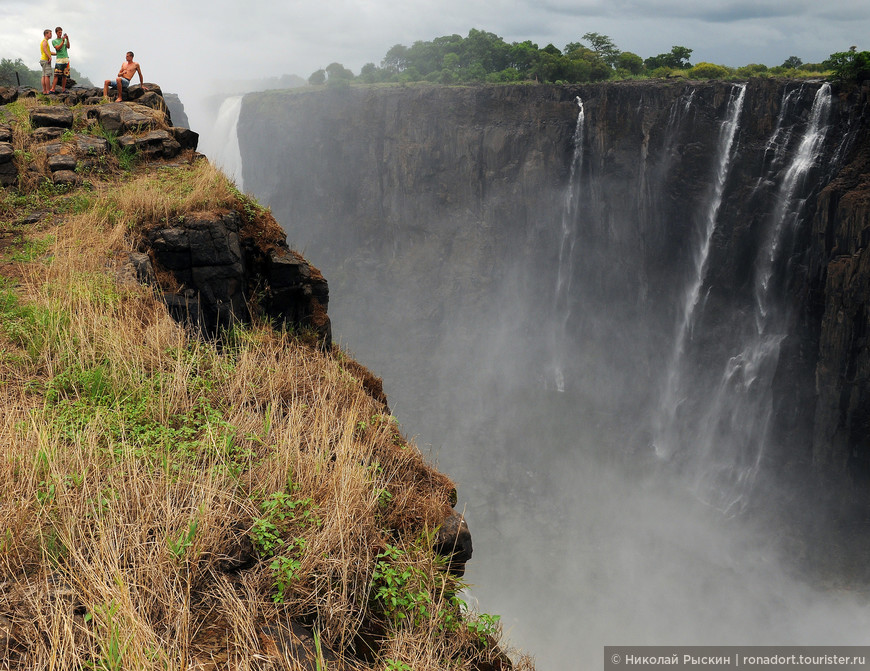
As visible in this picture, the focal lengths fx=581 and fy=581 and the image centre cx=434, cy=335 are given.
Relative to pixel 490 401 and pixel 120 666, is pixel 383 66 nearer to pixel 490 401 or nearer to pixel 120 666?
pixel 490 401

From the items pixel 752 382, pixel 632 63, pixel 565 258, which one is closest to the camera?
pixel 752 382

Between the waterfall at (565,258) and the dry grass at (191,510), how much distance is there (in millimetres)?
29441

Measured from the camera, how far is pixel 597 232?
32.8m

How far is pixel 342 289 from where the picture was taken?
4103 centimetres

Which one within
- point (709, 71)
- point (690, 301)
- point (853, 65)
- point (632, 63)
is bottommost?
point (690, 301)

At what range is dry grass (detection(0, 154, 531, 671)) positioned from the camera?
2.50 m

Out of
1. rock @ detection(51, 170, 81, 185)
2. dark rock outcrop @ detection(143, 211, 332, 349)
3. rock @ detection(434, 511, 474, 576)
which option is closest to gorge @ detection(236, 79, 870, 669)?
dark rock outcrop @ detection(143, 211, 332, 349)

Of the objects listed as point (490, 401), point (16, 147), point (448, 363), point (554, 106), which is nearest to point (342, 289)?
point (448, 363)

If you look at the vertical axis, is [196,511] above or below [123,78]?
below

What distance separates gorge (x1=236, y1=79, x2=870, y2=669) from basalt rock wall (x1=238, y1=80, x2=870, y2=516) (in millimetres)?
112

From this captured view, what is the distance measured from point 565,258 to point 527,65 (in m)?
22.5

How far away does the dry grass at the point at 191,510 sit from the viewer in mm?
2500

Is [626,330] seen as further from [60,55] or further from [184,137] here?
[60,55]

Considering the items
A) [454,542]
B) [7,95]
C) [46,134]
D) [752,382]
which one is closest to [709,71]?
[752,382]
